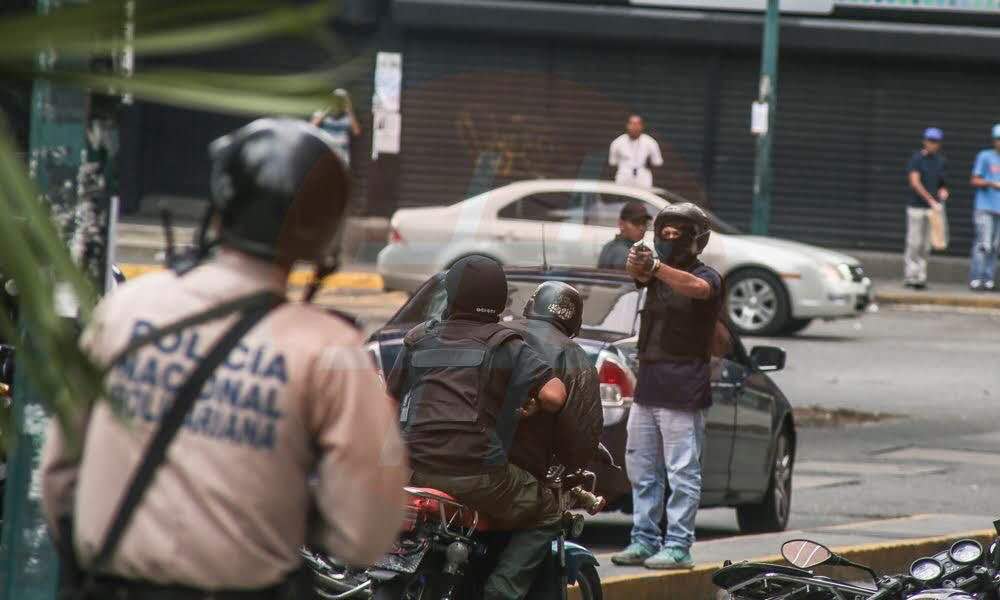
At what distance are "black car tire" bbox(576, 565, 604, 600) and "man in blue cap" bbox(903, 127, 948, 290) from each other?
17.2 meters

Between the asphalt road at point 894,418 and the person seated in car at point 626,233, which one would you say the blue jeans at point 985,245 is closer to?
the asphalt road at point 894,418

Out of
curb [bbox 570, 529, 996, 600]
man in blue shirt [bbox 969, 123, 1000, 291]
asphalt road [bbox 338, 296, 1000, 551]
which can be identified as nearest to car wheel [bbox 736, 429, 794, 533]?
asphalt road [bbox 338, 296, 1000, 551]

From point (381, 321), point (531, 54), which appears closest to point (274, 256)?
point (381, 321)

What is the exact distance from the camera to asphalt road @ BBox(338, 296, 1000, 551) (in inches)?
450

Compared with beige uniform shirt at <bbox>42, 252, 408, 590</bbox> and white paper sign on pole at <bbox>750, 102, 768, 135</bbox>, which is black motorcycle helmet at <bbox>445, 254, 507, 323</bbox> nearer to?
beige uniform shirt at <bbox>42, 252, 408, 590</bbox>

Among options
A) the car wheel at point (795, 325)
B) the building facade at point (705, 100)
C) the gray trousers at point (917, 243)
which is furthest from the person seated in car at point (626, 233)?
the building facade at point (705, 100)

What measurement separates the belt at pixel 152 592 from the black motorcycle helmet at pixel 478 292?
11.2 feet

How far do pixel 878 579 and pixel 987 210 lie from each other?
18.3 metres

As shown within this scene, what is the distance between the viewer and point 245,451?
271cm

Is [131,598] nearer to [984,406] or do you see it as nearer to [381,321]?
[984,406]

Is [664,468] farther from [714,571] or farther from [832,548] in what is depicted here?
[832,548]

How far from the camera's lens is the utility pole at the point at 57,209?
14.3 feet

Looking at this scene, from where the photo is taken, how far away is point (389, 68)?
→ 2378 centimetres

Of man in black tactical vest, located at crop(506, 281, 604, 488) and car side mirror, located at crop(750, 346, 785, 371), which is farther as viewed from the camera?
car side mirror, located at crop(750, 346, 785, 371)
